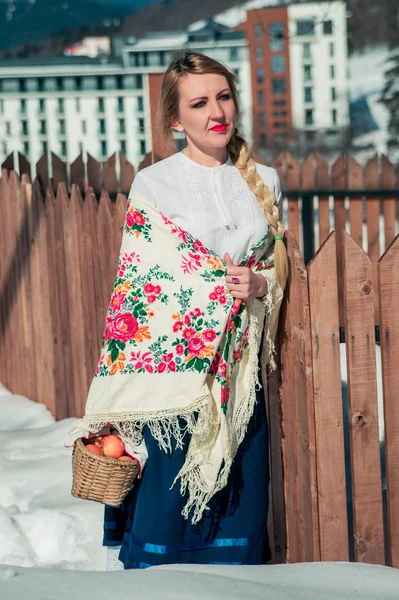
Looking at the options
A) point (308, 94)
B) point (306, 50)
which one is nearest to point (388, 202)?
point (308, 94)

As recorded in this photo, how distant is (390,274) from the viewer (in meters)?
3.12

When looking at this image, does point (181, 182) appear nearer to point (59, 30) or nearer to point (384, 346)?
point (384, 346)

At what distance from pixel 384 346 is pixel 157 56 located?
5618 centimetres

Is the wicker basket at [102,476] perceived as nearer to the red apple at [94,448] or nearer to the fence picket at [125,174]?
the red apple at [94,448]

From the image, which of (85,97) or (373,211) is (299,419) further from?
(85,97)

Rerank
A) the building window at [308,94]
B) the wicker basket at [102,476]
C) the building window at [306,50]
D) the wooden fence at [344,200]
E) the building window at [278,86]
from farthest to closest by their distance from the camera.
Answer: the building window at [306,50] < the building window at [308,94] < the building window at [278,86] < the wooden fence at [344,200] < the wicker basket at [102,476]

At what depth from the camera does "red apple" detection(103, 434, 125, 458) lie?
124 inches

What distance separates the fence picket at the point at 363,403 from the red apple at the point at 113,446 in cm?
74

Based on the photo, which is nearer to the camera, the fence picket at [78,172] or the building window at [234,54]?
the fence picket at [78,172]

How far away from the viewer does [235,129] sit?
3.18m

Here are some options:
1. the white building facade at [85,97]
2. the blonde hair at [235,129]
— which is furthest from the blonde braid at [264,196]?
the white building facade at [85,97]

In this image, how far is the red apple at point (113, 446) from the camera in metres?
3.14

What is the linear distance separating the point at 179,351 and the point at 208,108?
29.7 inches

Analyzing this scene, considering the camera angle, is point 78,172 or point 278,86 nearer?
point 78,172
